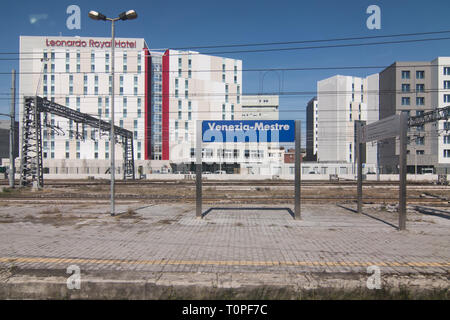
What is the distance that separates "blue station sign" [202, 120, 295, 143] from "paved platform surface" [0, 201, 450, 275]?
2817 millimetres

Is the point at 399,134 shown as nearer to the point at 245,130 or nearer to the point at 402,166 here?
the point at 402,166

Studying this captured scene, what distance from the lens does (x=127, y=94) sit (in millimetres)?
57875

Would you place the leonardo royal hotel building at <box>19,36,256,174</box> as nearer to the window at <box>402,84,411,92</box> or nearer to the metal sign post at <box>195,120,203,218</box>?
the window at <box>402,84,411,92</box>

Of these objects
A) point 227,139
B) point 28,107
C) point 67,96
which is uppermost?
point 67,96

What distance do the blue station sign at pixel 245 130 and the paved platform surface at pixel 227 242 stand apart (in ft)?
9.24

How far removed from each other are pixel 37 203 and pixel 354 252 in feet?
45.8

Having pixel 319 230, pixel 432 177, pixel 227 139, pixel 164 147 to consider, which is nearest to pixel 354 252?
pixel 319 230

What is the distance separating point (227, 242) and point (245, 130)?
4.03m

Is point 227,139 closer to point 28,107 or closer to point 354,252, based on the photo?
point 354,252

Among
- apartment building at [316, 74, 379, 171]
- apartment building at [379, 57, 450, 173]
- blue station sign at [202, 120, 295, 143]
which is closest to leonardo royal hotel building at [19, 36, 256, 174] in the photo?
apartment building at [316, 74, 379, 171]

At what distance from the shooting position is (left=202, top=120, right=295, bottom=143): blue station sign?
8328mm

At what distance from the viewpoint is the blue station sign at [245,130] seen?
328 inches

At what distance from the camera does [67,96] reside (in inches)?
2162

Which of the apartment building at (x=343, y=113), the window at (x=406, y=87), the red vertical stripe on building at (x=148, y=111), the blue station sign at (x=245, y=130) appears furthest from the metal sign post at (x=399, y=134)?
the apartment building at (x=343, y=113)
